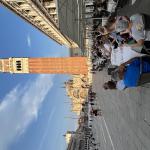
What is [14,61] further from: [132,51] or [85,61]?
[132,51]

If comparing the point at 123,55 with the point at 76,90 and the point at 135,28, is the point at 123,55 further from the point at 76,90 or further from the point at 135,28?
the point at 76,90

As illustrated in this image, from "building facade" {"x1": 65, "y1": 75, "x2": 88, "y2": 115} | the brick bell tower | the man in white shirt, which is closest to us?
the man in white shirt

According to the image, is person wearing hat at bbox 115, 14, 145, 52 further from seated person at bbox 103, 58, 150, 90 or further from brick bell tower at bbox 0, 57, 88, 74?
brick bell tower at bbox 0, 57, 88, 74

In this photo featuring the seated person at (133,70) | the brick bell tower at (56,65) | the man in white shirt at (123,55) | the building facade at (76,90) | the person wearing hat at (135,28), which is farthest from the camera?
the building facade at (76,90)

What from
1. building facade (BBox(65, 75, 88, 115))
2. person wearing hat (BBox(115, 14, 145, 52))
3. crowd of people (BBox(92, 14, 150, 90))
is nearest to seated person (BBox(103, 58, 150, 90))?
crowd of people (BBox(92, 14, 150, 90))

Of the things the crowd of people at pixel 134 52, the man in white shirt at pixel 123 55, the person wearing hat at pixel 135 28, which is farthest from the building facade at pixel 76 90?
the person wearing hat at pixel 135 28

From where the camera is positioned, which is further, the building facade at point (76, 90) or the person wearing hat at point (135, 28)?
the building facade at point (76, 90)

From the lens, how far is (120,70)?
8.92m

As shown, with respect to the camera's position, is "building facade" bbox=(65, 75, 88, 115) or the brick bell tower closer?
the brick bell tower

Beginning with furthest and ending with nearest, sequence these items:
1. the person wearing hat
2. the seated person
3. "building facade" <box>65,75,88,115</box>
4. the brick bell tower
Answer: "building facade" <box>65,75,88,115</box>, the brick bell tower, the seated person, the person wearing hat

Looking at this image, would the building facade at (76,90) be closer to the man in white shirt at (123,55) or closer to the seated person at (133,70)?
the man in white shirt at (123,55)

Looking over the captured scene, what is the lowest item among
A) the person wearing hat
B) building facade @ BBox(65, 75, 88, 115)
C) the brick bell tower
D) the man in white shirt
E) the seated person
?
building facade @ BBox(65, 75, 88, 115)

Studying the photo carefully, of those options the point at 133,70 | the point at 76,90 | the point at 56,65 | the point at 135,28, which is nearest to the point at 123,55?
the point at 133,70

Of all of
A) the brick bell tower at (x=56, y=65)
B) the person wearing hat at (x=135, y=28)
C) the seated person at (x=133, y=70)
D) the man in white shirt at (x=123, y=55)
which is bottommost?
the brick bell tower at (x=56, y=65)
